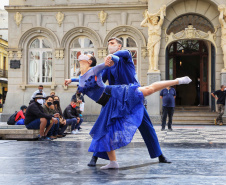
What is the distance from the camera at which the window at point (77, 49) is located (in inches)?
867

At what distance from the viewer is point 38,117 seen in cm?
1128

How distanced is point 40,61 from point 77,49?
216cm

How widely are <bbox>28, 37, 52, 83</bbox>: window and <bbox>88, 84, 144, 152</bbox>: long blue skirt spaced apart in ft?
55.5

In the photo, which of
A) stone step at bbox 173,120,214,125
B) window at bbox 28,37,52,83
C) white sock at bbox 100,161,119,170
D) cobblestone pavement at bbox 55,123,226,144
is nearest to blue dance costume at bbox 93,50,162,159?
white sock at bbox 100,161,119,170

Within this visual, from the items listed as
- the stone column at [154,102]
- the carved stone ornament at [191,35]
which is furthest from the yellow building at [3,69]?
the carved stone ornament at [191,35]

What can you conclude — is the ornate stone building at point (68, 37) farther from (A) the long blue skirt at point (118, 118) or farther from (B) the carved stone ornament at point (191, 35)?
(A) the long blue skirt at point (118, 118)

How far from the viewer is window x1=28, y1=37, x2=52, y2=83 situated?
2233cm

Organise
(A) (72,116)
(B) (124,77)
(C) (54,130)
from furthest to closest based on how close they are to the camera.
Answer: (A) (72,116)
(C) (54,130)
(B) (124,77)

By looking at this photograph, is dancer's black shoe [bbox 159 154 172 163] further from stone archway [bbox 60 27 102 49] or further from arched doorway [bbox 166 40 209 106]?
stone archway [bbox 60 27 102 49]

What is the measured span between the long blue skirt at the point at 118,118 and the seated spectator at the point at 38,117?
5438 millimetres

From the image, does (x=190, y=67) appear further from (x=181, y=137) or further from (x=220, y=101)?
(x=181, y=137)

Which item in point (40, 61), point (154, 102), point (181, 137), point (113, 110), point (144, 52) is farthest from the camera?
point (40, 61)

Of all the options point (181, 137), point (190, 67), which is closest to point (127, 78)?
point (181, 137)

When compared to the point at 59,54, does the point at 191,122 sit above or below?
below
